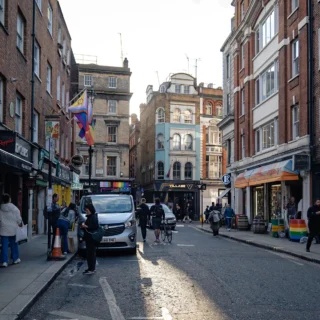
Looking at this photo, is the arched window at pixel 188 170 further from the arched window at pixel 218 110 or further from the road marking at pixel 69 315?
the road marking at pixel 69 315

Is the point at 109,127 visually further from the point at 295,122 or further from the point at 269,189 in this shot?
the point at 295,122

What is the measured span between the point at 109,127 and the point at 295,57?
3010 centimetres

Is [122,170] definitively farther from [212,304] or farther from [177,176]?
[212,304]

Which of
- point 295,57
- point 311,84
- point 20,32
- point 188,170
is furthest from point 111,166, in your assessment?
point 20,32

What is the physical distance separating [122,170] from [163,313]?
1724 inches

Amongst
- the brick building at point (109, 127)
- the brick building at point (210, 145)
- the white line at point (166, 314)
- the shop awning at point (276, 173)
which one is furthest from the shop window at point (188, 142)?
the white line at point (166, 314)

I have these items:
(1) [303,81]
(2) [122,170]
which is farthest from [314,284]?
(2) [122,170]

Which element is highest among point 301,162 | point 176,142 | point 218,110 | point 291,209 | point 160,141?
point 218,110

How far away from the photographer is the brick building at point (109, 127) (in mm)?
50062

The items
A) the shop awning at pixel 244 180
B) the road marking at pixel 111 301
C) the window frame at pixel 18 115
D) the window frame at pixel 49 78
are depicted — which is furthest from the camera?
the shop awning at pixel 244 180

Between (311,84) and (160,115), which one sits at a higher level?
(160,115)

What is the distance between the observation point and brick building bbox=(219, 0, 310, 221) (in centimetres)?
2232

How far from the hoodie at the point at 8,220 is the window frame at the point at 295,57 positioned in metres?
16.0

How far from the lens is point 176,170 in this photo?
2159 inches
